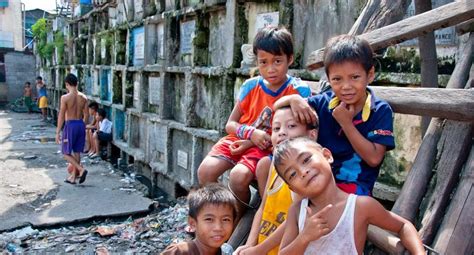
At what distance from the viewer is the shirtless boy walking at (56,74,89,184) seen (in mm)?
7484

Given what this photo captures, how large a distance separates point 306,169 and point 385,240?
36 cm

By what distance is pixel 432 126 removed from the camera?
1806mm

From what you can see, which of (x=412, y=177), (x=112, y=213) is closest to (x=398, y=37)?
(x=412, y=177)

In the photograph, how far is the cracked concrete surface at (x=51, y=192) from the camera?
5867 mm

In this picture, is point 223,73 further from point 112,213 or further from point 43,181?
point 43,181

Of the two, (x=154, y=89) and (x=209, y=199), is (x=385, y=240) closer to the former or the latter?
(x=209, y=199)

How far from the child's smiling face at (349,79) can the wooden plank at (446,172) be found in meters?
0.35

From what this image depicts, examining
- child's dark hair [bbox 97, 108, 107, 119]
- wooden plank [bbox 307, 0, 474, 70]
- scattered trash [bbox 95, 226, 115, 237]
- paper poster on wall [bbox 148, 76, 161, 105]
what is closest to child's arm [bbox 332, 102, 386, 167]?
wooden plank [bbox 307, 0, 474, 70]

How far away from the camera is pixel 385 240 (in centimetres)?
160

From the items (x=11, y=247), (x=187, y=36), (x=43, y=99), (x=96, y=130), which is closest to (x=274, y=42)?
(x=11, y=247)

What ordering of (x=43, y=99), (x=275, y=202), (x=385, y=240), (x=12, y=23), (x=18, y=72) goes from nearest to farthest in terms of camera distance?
1. (x=385, y=240)
2. (x=275, y=202)
3. (x=43, y=99)
4. (x=18, y=72)
5. (x=12, y=23)

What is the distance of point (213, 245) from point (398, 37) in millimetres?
1259

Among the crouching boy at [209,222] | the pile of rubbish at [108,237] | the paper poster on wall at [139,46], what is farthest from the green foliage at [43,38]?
the crouching boy at [209,222]

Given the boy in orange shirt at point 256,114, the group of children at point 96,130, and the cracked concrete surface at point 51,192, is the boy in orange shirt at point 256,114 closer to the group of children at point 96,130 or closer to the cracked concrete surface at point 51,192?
the cracked concrete surface at point 51,192
